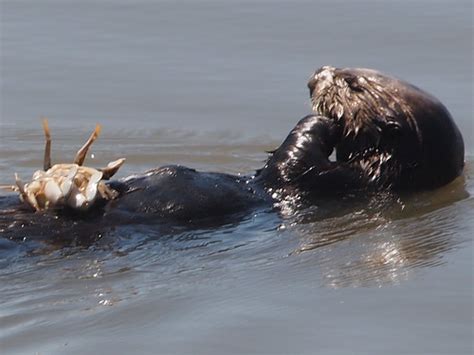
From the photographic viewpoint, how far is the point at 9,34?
30.6ft

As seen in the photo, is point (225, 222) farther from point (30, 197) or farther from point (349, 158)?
point (30, 197)

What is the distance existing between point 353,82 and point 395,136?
0.42 metres

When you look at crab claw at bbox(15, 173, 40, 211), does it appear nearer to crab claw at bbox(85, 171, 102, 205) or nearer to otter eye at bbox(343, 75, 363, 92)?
crab claw at bbox(85, 171, 102, 205)

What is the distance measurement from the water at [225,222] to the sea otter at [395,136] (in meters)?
0.14


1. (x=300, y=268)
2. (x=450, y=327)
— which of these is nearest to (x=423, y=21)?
(x=300, y=268)

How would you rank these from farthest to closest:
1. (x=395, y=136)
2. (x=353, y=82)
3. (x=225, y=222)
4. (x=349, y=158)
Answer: (x=353, y=82) < (x=349, y=158) < (x=395, y=136) < (x=225, y=222)

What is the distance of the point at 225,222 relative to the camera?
6227 millimetres

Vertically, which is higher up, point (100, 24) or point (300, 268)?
point (100, 24)

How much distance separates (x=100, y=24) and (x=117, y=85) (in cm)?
107

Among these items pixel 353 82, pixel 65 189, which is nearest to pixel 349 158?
pixel 353 82

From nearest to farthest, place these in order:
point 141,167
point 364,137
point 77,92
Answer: point 364,137, point 141,167, point 77,92

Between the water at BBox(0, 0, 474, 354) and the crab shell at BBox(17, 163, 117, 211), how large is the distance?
0.19 metres

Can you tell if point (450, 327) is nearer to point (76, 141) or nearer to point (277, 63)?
point (76, 141)

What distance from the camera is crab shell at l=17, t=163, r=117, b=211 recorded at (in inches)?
232
